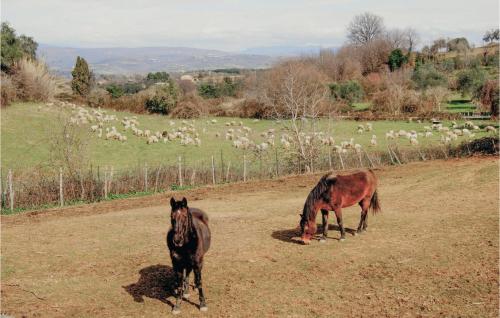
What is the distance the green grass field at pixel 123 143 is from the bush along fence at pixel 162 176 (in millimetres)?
3125

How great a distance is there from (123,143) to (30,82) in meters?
18.3

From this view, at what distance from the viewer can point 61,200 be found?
2362 cm

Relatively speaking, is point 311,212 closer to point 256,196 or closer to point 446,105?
point 256,196

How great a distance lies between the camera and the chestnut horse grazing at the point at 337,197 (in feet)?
45.8

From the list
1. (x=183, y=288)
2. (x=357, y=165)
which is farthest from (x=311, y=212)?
(x=357, y=165)

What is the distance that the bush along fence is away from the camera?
2377 centimetres

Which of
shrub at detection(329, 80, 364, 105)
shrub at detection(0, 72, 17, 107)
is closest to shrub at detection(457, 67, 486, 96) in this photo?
shrub at detection(329, 80, 364, 105)

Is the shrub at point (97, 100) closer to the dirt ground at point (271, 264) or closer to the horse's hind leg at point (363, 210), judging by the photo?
the dirt ground at point (271, 264)

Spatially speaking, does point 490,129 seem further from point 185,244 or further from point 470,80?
point 185,244

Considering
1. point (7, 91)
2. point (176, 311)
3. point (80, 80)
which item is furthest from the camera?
point (80, 80)

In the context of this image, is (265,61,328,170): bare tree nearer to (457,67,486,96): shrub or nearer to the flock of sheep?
the flock of sheep

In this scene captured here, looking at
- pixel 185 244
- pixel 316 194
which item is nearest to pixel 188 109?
pixel 316 194

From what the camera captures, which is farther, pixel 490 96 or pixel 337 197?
pixel 490 96

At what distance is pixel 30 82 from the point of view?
170 feet
